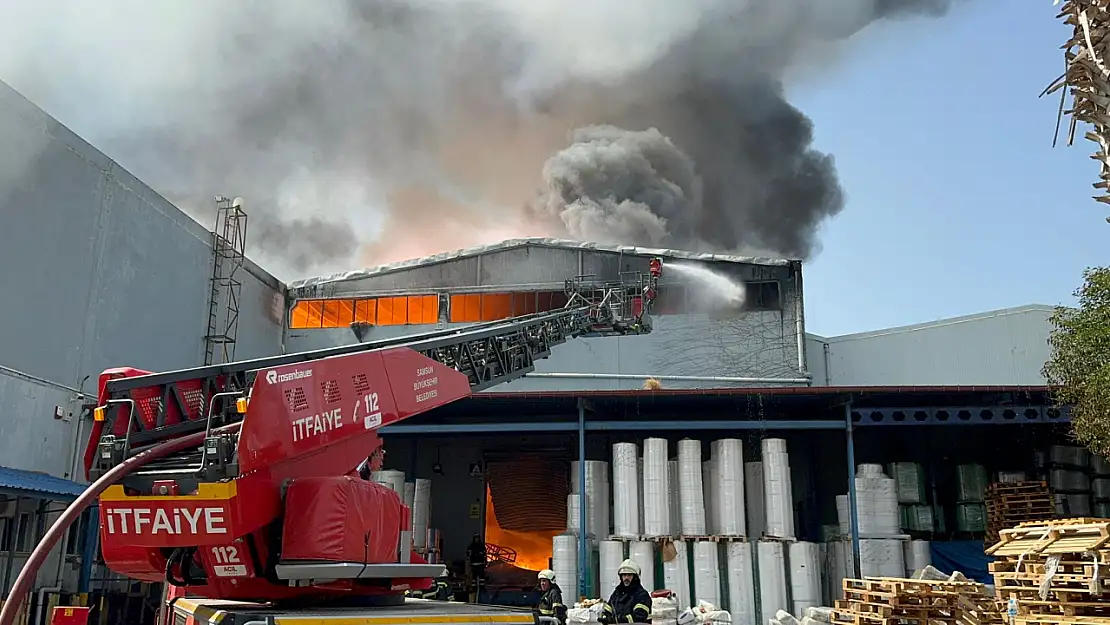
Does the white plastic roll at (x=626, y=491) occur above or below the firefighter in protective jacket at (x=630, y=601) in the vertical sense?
above

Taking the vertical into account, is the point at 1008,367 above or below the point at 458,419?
above

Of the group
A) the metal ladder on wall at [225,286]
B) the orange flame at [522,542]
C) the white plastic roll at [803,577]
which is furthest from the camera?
the metal ladder on wall at [225,286]

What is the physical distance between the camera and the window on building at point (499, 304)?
27156mm

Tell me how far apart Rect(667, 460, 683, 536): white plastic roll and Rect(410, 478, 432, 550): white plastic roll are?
5415 millimetres

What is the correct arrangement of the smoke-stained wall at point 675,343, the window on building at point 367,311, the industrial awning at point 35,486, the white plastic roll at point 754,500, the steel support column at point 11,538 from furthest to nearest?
the window on building at point 367,311
the smoke-stained wall at point 675,343
the white plastic roll at point 754,500
the steel support column at point 11,538
the industrial awning at point 35,486

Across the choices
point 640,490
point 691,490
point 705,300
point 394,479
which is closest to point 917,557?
point 691,490

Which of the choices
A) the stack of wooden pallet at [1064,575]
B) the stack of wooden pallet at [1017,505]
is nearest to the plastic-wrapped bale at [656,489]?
the stack of wooden pallet at [1017,505]

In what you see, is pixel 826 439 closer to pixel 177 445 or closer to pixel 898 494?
pixel 898 494

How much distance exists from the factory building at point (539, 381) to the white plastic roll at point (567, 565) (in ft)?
0.19

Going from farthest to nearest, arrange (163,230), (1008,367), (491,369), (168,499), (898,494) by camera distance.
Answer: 1. (1008,367)
2. (163,230)
3. (898,494)
4. (491,369)
5. (168,499)

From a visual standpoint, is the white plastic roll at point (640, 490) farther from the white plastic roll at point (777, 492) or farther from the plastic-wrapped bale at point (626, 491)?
the white plastic roll at point (777, 492)

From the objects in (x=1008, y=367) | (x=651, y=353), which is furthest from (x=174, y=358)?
(x=1008, y=367)

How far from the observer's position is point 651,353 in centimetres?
2592

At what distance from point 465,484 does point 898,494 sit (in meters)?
10.6
